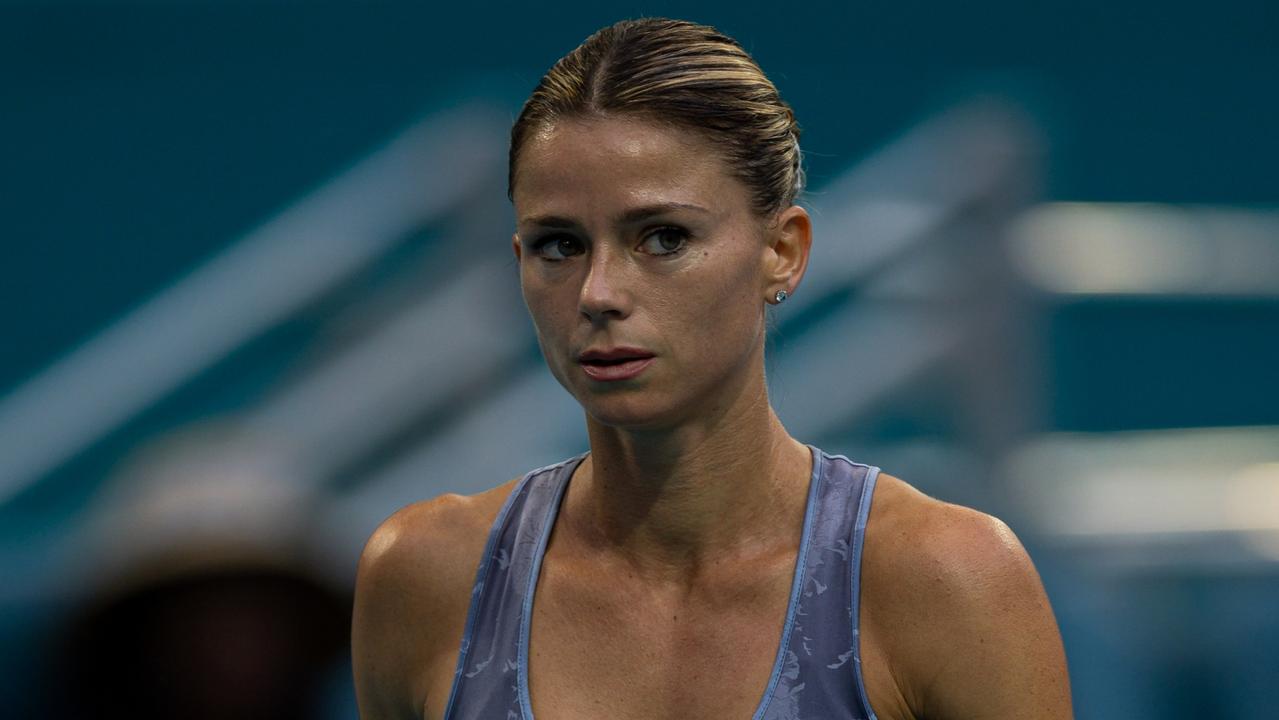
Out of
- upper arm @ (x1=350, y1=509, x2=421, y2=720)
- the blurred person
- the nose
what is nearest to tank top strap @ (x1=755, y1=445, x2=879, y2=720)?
the nose

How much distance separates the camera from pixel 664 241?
1805 mm

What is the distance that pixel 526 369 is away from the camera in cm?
339

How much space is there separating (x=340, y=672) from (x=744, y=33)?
3.34m

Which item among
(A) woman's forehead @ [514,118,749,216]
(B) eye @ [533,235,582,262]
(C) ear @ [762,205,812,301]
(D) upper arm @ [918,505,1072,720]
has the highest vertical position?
(A) woman's forehead @ [514,118,749,216]

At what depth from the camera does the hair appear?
5.94 ft

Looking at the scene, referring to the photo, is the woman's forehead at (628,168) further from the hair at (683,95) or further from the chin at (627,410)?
the chin at (627,410)

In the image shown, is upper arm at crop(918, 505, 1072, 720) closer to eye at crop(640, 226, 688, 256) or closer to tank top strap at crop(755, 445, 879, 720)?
tank top strap at crop(755, 445, 879, 720)

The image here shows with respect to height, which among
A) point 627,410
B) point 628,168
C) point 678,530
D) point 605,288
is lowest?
point 678,530

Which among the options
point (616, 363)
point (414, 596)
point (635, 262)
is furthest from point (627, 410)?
point (414, 596)

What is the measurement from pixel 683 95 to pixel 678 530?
51 cm

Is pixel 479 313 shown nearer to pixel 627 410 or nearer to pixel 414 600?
pixel 414 600

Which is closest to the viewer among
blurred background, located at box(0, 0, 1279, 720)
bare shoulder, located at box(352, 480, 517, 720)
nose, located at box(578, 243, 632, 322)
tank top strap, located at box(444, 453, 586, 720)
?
nose, located at box(578, 243, 632, 322)

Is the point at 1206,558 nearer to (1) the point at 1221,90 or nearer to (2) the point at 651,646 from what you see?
(2) the point at 651,646

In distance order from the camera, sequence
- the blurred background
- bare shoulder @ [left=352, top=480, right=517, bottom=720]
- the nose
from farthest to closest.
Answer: the blurred background → bare shoulder @ [left=352, top=480, right=517, bottom=720] → the nose
